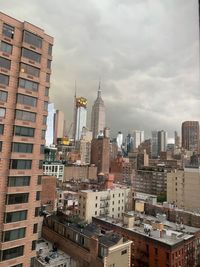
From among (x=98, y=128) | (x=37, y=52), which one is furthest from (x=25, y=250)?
(x=98, y=128)

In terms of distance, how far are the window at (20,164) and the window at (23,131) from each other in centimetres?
97

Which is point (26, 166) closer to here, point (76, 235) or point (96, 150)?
point (76, 235)

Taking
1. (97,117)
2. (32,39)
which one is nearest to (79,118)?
(97,117)

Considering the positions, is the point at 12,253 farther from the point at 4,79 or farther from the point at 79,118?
the point at 79,118

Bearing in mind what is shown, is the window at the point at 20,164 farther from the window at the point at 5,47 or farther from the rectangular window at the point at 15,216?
the window at the point at 5,47

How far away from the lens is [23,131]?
30.0 ft

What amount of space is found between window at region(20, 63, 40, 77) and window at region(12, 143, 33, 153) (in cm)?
275

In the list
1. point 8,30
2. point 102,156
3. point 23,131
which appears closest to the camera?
point 8,30

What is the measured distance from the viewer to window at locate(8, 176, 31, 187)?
8641mm

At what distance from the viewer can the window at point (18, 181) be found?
8.64 meters

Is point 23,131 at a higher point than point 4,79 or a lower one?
lower

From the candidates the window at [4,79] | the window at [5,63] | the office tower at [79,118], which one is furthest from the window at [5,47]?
the office tower at [79,118]

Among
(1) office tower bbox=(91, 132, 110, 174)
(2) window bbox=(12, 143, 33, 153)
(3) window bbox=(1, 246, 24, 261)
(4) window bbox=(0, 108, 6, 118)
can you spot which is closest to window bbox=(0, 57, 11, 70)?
(4) window bbox=(0, 108, 6, 118)

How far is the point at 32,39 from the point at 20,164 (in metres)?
4.80
